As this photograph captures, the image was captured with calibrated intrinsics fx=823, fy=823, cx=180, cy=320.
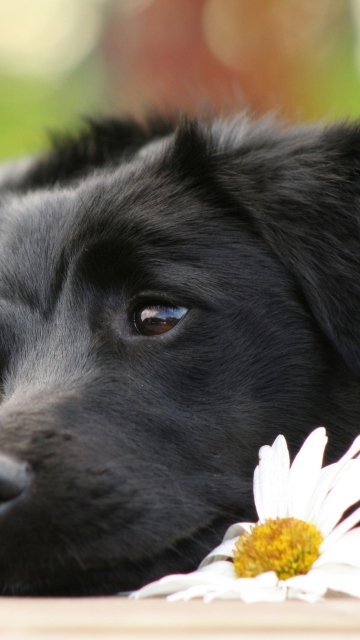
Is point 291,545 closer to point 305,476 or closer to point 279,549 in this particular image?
point 279,549

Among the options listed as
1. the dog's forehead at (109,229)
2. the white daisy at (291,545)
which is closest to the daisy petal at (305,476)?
the white daisy at (291,545)

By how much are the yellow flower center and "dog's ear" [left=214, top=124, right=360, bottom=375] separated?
652 mm

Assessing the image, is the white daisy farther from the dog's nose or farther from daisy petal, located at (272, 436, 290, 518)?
the dog's nose

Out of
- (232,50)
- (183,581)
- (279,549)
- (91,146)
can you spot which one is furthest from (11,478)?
(232,50)

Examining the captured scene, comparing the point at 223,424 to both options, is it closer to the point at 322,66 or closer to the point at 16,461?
the point at 16,461

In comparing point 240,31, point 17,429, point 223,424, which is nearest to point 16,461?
point 17,429

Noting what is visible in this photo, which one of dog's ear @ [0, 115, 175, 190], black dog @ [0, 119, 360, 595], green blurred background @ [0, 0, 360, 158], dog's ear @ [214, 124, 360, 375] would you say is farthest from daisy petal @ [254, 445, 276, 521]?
green blurred background @ [0, 0, 360, 158]

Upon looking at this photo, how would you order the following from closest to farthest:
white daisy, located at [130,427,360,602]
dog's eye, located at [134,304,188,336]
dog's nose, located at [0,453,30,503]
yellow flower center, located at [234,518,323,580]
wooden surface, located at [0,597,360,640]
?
1. wooden surface, located at [0,597,360,640]
2. white daisy, located at [130,427,360,602]
3. yellow flower center, located at [234,518,323,580]
4. dog's nose, located at [0,453,30,503]
5. dog's eye, located at [134,304,188,336]

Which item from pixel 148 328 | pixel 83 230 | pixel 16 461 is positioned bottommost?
pixel 16 461

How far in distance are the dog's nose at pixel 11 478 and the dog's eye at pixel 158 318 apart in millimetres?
585

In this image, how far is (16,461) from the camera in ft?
5.22

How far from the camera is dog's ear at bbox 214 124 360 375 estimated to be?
209 centimetres

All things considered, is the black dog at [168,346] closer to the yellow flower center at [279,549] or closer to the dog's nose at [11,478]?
the dog's nose at [11,478]

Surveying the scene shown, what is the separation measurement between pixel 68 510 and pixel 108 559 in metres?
0.13
